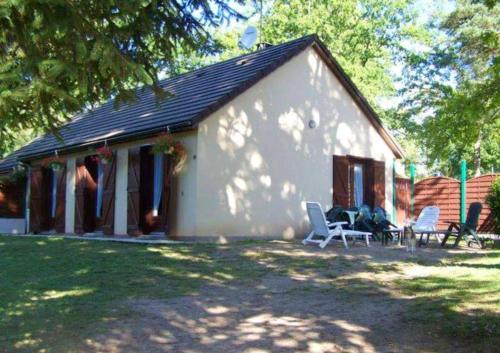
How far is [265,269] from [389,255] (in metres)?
2.75

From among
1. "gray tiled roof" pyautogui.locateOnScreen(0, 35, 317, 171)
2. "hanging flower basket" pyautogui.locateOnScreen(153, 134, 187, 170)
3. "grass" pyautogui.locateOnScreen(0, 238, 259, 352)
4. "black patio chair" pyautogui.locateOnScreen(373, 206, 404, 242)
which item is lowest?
"grass" pyautogui.locateOnScreen(0, 238, 259, 352)

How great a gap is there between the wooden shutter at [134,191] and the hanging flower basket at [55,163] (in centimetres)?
340

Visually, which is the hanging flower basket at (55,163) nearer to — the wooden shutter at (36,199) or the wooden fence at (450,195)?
the wooden shutter at (36,199)

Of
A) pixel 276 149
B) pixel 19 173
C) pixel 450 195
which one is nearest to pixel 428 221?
pixel 276 149

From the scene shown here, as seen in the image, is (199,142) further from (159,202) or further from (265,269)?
(265,269)

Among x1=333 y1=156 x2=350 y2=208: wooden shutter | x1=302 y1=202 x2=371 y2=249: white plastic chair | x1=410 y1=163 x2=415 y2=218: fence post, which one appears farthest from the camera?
x1=410 y1=163 x2=415 y2=218: fence post

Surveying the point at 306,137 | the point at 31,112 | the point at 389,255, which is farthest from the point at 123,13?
the point at 306,137

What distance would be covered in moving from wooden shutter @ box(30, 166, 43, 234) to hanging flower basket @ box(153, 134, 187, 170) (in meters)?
7.30

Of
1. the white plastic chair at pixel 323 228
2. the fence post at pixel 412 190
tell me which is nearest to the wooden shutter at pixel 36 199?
the white plastic chair at pixel 323 228

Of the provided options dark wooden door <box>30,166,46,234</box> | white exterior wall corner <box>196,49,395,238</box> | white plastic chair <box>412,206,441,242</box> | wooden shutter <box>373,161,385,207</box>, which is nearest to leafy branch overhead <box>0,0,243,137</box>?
white exterior wall corner <box>196,49,395,238</box>

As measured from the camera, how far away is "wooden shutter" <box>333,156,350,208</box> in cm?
1554

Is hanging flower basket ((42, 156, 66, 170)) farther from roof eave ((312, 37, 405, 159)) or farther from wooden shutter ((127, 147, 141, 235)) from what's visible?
roof eave ((312, 37, 405, 159))

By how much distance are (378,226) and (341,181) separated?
261cm

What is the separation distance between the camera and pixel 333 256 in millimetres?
9680
